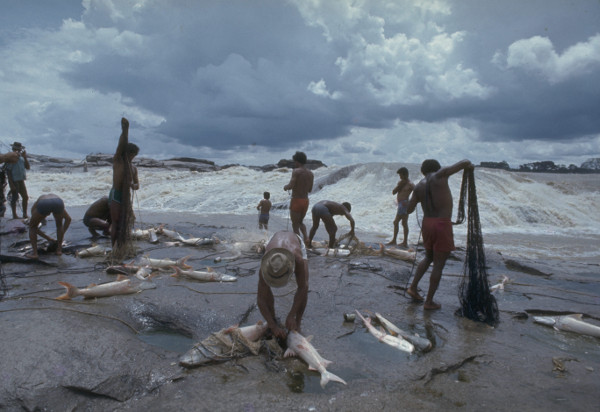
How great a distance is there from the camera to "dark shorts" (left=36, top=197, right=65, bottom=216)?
262 inches

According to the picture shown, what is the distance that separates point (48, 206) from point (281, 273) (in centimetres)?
569

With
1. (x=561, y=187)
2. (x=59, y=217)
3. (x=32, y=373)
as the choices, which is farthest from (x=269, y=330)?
(x=561, y=187)

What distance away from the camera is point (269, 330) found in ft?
12.2

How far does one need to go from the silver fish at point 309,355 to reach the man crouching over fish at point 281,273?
0.47 ft

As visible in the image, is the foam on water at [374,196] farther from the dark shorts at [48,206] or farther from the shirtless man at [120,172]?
the shirtless man at [120,172]

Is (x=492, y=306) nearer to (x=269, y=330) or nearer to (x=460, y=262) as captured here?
(x=269, y=330)

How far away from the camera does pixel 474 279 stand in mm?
4656

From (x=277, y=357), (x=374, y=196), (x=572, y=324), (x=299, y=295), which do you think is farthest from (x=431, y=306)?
(x=374, y=196)

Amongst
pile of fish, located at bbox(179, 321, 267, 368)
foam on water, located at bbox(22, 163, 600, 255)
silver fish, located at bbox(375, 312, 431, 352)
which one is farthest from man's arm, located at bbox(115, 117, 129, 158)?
foam on water, located at bbox(22, 163, 600, 255)

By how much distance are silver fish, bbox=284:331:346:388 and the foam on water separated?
9236mm

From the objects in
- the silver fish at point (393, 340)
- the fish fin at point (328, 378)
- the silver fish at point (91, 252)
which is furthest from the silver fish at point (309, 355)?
the silver fish at point (91, 252)

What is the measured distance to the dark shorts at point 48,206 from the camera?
6652mm

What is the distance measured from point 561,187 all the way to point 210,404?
2381cm

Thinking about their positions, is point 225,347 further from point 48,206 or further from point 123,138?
point 48,206
